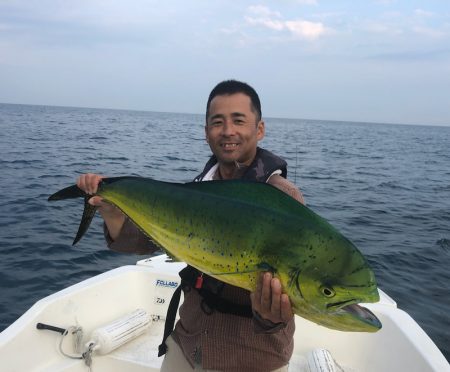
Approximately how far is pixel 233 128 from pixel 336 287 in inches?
47.2

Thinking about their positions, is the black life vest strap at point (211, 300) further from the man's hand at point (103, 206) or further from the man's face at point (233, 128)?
the man's face at point (233, 128)

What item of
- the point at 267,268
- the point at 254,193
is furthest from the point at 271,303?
the point at 254,193

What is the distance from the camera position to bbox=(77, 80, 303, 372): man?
236 centimetres

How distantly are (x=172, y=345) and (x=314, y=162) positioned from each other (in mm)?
25902

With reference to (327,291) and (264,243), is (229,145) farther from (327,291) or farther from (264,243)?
(327,291)

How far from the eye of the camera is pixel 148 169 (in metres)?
19.8

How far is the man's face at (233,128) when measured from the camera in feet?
8.47

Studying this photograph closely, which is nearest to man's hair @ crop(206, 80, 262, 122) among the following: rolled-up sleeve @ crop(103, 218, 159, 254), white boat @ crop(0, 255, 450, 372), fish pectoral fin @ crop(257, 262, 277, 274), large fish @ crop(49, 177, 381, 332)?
large fish @ crop(49, 177, 381, 332)

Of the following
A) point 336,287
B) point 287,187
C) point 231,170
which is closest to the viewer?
point 336,287

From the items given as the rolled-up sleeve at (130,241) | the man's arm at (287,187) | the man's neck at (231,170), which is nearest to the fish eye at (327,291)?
the man's arm at (287,187)

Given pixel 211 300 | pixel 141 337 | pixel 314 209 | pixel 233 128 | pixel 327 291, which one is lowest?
pixel 314 209

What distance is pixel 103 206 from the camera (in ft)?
8.65

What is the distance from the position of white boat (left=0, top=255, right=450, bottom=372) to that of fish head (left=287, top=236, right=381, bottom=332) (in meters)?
2.14

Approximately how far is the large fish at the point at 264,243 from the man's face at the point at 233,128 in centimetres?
55
